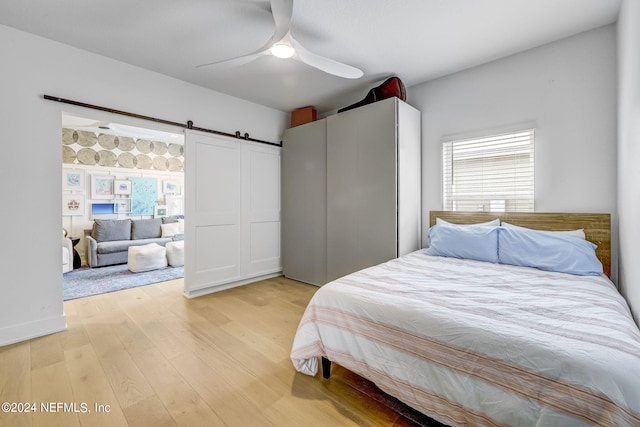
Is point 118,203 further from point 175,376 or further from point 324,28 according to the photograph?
point 324,28

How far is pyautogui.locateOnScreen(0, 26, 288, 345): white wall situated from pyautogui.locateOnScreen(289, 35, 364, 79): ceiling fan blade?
2.07m

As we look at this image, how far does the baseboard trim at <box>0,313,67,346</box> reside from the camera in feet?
7.31

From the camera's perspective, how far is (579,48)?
2.35m

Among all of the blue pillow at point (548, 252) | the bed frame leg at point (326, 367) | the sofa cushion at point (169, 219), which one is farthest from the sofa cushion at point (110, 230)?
the blue pillow at point (548, 252)

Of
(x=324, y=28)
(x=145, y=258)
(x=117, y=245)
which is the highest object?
(x=324, y=28)

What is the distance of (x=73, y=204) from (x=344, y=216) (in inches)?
211

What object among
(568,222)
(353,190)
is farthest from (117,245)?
(568,222)

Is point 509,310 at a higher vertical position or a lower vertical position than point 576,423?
higher

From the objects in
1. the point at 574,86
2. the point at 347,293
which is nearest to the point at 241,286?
the point at 347,293

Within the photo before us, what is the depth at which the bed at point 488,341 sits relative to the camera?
95 centimetres

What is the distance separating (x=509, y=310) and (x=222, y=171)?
11.1 ft

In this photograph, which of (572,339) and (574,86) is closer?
(572,339)

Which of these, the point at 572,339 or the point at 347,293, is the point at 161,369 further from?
the point at 572,339

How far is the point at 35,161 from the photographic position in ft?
7.80
